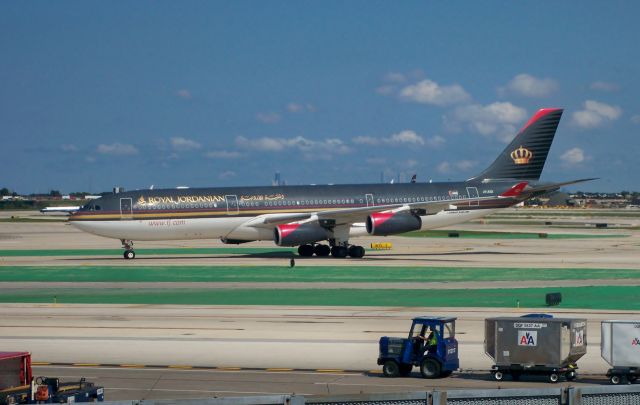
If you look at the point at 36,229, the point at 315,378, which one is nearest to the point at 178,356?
the point at 315,378

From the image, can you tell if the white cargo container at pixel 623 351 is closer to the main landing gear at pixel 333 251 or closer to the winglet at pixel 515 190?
the main landing gear at pixel 333 251

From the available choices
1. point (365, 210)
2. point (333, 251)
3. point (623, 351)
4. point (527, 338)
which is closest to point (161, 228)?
point (333, 251)

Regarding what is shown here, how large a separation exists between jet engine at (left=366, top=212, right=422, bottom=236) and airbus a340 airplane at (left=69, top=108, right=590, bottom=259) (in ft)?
0.23

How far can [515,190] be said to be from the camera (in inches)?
2849

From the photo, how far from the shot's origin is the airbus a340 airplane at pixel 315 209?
66.2 m

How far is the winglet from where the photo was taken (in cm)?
7188

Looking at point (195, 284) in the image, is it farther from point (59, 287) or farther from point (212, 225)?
point (212, 225)

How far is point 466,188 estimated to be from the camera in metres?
73.7

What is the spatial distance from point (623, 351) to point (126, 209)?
46.5 metres

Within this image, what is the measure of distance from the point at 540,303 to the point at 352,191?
3065 cm

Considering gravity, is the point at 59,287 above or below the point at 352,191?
below

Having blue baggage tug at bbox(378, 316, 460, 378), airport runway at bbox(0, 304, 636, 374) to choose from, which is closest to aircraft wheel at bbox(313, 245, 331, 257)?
airport runway at bbox(0, 304, 636, 374)

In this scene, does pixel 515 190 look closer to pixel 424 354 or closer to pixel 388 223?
pixel 388 223

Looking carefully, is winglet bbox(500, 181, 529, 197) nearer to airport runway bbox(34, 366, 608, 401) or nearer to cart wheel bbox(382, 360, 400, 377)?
airport runway bbox(34, 366, 608, 401)
